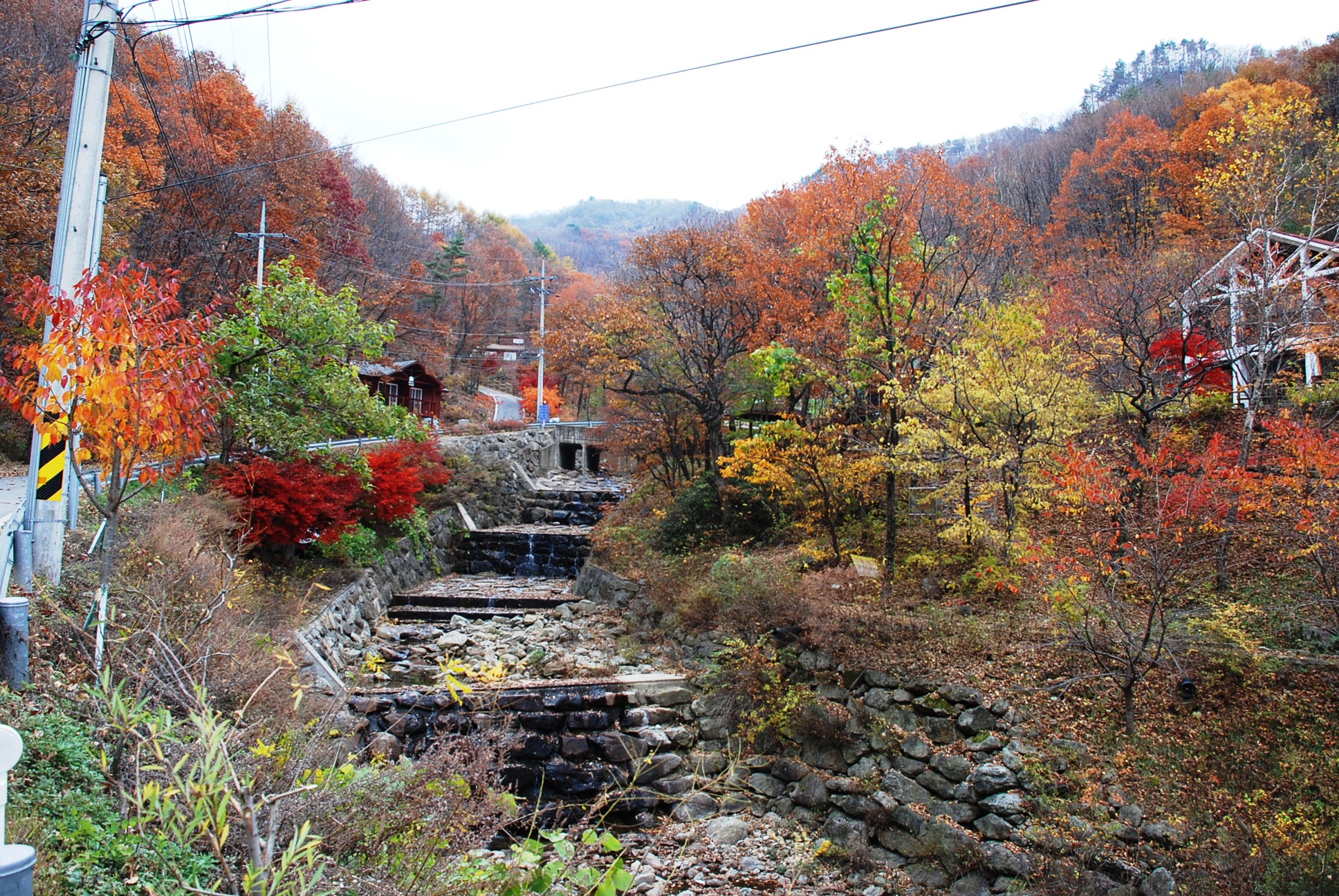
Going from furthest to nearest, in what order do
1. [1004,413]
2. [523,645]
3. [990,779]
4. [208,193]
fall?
[208,193] → [523,645] → [1004,413] → [990,779]

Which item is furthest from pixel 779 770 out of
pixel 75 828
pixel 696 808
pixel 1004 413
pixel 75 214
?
pixel 75 214

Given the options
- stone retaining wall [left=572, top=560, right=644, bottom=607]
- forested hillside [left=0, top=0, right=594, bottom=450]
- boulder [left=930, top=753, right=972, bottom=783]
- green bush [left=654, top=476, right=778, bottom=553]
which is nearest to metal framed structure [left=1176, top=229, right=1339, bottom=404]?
boulder [left=930, top=753, right=972, bottom=783]

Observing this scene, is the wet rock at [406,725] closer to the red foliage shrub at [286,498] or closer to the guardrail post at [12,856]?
the red foliage shrub at [286,498]

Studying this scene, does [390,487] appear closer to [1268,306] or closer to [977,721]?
[977,721]

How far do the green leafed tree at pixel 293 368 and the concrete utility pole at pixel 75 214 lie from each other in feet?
19.1

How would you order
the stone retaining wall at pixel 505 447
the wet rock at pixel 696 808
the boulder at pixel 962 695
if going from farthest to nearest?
the stone retaining wall at pixel 505 447 → the wet rock at pixel 696 808 → the boulder at pixel 962 695

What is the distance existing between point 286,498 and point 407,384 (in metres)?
20.0

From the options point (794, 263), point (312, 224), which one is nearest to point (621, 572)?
point (794, 263)

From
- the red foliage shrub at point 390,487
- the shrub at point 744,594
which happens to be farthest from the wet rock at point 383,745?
the red foliage shrub at point 390,487

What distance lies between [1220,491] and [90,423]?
10.7 m

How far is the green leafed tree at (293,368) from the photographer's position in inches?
486

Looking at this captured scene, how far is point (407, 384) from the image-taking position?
30.8m

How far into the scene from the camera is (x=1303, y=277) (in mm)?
9312

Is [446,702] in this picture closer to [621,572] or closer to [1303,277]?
[621,572]
